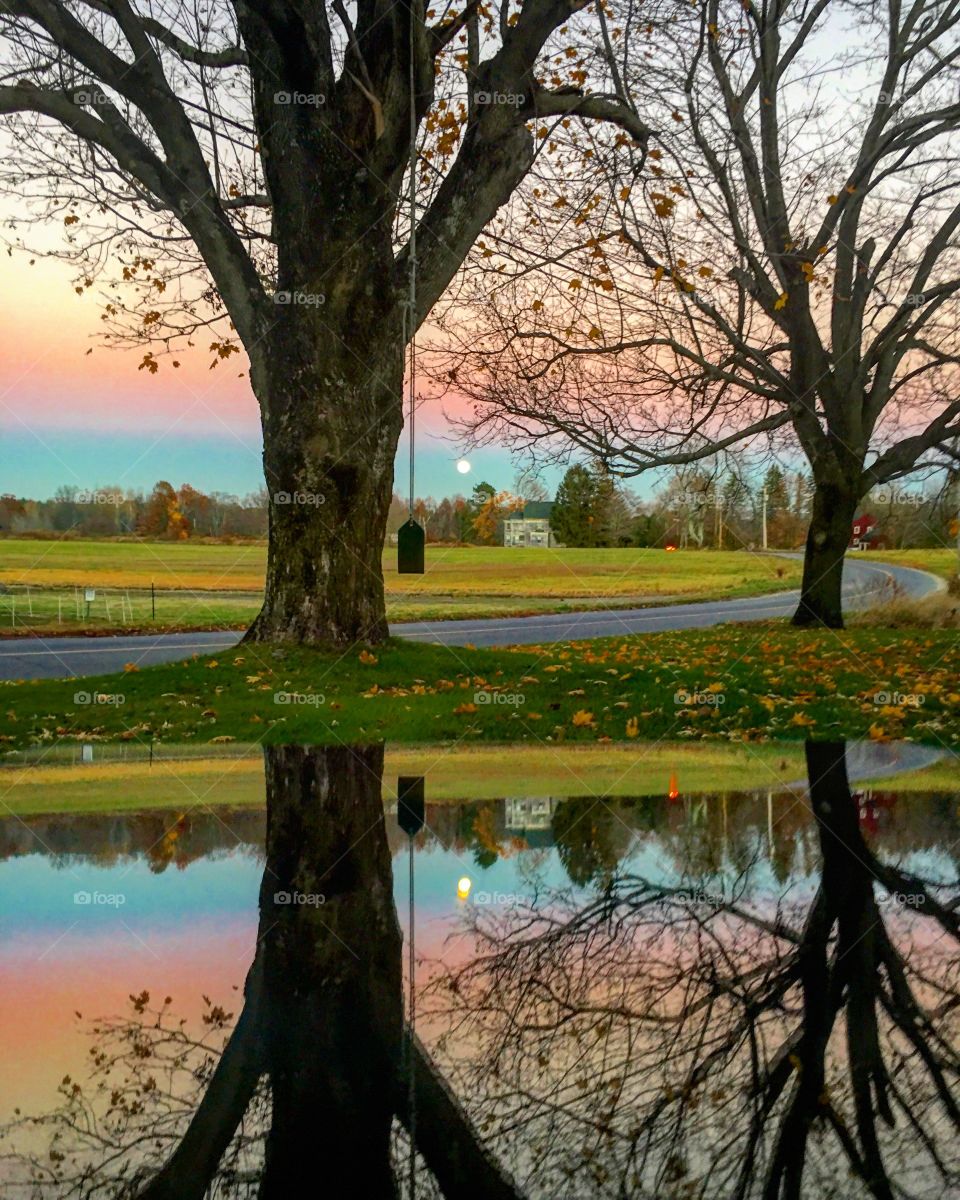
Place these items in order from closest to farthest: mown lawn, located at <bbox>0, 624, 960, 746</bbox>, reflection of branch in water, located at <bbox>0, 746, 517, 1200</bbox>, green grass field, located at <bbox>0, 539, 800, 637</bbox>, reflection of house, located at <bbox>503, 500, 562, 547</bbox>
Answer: reflection of branch in water, located at <bbox>0, 746, 517, 1200</bbox> < mown lawn, located at <bbox>0, 624, 960, 746</bbox> < green grass field, located at <bbox>0, 539, 800, 637</bbox> < reflection of house, located at <bbox>503, 500, 562, 547</bbox>

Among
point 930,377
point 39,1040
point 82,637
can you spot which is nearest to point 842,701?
point 39,1040

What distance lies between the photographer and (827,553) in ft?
66.6

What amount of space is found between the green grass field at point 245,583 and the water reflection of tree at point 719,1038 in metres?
15.8

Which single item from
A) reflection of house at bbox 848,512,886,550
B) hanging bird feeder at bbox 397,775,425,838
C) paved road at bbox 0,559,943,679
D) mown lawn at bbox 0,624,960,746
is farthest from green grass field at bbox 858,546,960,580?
hanging bird feeder at bbox 397,775,425,838

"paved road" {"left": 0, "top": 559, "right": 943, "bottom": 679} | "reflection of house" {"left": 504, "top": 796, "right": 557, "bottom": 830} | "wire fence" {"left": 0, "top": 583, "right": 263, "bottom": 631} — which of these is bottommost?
"paved road" {"left": 0, "top": 559, "right": 943, "bottom": 679}

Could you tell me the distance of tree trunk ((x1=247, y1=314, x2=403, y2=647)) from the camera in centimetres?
1305

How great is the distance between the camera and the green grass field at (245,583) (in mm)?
23750

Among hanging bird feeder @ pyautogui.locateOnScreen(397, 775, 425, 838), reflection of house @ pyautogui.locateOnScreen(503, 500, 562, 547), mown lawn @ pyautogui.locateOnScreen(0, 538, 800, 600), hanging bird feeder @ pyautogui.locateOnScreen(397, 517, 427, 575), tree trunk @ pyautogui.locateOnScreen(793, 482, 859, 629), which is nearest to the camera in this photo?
hanging bird feeder @ pyautogui.locateOnScreen(397, 775, 425, 838)

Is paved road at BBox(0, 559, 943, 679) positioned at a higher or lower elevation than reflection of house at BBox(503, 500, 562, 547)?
lower

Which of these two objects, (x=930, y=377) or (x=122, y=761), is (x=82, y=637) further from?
(x=930, y=377)

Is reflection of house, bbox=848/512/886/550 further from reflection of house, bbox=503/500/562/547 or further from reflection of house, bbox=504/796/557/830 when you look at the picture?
reflection of house, bbox=504/796/557/830

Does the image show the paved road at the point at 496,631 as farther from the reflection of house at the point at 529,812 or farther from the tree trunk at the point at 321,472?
the reflection of house at the point at 529,812

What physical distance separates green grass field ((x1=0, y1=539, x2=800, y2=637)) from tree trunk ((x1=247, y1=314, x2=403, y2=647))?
7.15 metres

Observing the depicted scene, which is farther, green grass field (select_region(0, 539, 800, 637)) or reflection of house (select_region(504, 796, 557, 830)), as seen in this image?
green grass field (select_region(0, 539, 800, 637))
